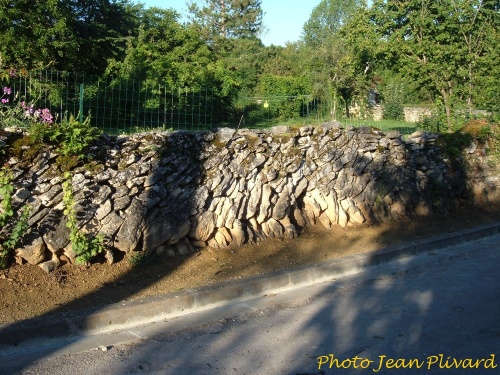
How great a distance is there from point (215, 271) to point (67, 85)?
3.77 metres

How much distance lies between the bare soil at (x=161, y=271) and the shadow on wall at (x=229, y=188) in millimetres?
92

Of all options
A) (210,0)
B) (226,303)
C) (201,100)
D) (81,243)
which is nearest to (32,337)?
(81,243)

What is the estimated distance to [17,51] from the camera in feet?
57.9

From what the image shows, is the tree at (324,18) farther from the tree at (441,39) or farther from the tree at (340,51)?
the tree at (441,39)

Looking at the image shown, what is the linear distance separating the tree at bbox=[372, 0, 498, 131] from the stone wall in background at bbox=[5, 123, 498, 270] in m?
4.58

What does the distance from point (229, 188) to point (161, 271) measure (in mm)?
1594

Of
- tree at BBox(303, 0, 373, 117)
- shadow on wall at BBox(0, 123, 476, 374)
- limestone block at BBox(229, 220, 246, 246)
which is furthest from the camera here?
tree at BBox(303, 0, 373, 117)

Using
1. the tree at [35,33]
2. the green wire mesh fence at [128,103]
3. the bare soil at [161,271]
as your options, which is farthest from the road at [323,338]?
the tree at [35,33]

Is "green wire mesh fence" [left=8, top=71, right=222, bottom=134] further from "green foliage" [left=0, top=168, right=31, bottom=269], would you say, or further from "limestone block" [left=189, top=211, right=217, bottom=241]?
"green foliage" [left=0, top=168, right=31, bottom=269]

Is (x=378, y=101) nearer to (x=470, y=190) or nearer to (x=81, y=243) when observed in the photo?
(x=470, y=190)

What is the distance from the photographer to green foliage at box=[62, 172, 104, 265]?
626 cm

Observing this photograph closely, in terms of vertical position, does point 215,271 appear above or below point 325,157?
below

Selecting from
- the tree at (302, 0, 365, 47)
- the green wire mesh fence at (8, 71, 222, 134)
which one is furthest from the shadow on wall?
the tree at (302, 0, 365, 47)

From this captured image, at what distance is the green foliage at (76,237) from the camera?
626cm
